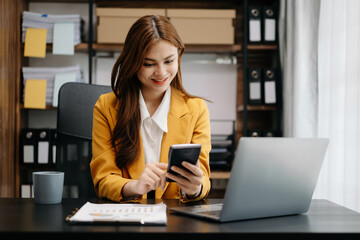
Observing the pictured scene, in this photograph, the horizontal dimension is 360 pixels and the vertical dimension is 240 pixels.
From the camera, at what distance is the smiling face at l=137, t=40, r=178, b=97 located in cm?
124

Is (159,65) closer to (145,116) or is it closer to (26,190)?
(145,116)

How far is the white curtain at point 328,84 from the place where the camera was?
1678mm

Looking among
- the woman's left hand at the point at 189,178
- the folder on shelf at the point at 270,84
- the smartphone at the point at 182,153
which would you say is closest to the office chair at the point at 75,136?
the woman's left hand at the point at 189,178

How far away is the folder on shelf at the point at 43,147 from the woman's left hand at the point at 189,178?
1.67 meters

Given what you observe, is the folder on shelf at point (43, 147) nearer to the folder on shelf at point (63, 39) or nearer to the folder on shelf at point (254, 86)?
the folder on shelf at point (63, 39)

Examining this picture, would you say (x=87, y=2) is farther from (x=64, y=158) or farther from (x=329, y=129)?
(x=329, y=129)

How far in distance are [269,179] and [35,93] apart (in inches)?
82.2

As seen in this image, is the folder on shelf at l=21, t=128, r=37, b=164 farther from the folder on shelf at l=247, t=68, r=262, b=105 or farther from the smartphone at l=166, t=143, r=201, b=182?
the smartphone at l=166, t=143, r=201, b=182

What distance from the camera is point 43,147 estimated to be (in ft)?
8.23

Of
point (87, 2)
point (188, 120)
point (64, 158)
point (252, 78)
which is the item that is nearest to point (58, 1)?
point (87, 2)

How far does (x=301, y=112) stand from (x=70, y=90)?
1278 mm

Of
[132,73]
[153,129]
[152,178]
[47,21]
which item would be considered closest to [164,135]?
[153,129]

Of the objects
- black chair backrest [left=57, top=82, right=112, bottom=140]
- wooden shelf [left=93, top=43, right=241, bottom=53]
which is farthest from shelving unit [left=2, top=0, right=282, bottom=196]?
black chair backrest [left=57, top=82, right=112, bottom=140]

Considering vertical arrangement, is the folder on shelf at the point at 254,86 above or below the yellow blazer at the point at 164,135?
above
